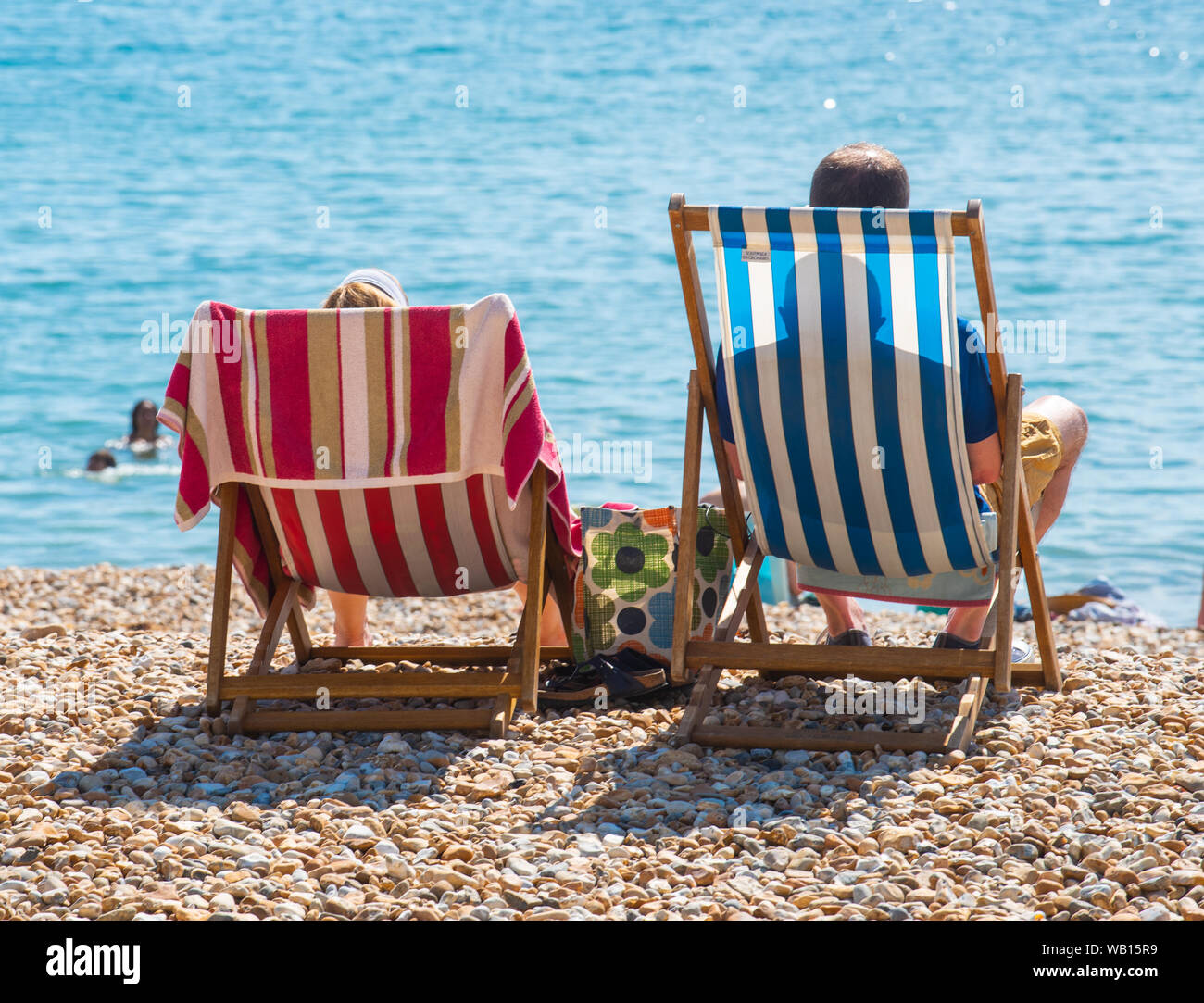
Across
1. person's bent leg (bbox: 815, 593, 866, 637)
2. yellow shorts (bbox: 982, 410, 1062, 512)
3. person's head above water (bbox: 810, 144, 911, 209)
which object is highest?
person's head above water (bbox: 810, 144, 911, 209)

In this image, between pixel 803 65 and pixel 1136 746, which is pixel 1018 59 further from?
pixel 1136 746

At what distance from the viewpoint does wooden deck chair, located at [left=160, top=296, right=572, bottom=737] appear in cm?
335

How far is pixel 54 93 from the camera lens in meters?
25.8

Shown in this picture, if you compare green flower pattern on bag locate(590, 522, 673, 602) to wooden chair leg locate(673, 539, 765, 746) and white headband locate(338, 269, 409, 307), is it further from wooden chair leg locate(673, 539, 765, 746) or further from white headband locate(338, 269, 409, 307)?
white headband locate(338, 269, 409, 307)

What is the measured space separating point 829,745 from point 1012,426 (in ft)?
2.67

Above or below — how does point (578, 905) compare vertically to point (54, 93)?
below

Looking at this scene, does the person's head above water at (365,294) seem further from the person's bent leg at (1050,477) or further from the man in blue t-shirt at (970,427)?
the person's bent leg at (1050,477)

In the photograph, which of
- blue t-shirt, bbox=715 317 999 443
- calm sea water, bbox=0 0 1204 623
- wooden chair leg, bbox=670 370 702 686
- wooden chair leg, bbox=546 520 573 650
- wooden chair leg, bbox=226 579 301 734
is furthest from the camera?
calm sea water, bbox=0 0 1204 623

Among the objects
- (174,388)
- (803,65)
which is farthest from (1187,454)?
(803,65)

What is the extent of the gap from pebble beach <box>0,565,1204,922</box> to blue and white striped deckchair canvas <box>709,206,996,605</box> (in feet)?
1.52

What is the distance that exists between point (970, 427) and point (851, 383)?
30cm

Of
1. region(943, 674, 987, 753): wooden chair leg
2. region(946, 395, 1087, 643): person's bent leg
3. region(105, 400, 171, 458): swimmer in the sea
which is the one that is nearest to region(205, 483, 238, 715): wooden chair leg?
region(943, 674, 987, 753): wooden chair leg

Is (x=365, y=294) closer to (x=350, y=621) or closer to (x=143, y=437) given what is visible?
(x=350, y=621)

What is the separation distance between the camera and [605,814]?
9.44 feet
